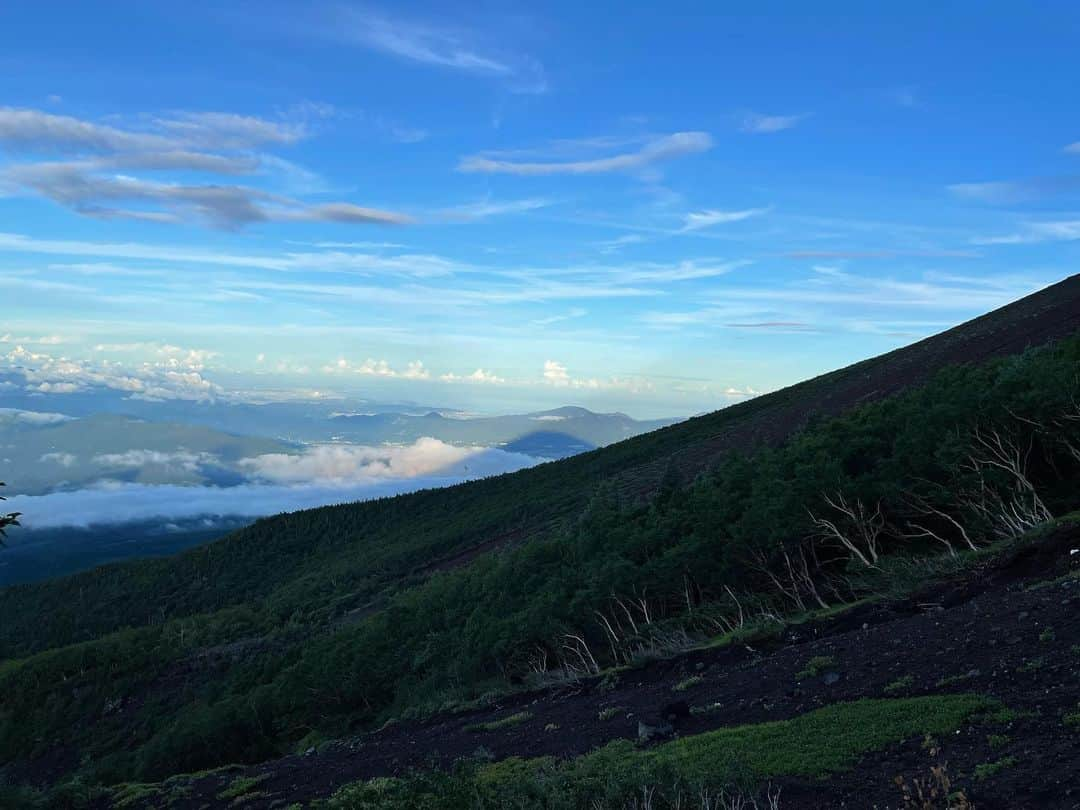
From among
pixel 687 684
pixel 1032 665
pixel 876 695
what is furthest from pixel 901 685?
pixel 687 684

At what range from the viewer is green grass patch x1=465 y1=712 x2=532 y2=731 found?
71.5 feet

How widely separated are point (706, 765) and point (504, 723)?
1080 centimetres

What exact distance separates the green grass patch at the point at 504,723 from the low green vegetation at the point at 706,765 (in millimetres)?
7097

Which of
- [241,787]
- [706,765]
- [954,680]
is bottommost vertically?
[241,787]

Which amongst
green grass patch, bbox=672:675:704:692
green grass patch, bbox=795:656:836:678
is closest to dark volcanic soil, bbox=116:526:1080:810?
green grass patch, bbox=795:656:836:678

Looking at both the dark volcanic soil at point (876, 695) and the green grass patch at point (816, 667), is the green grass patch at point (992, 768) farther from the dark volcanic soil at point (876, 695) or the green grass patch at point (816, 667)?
the green grass patch at point (816, 667)

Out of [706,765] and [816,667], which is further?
[816,667]

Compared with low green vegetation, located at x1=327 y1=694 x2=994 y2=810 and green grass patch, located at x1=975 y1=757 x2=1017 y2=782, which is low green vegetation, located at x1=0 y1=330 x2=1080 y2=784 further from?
green grass patch, located at x1=975 y1=757 x2=1017 y2=782

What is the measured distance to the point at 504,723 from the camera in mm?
21969

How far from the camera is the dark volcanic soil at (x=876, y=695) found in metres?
9.85

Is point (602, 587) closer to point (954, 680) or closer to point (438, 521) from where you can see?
point (954, 680)

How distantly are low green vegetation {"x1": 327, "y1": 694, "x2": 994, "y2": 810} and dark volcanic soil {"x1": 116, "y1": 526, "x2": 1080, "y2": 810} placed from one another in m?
0.53

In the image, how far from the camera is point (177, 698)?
214ft

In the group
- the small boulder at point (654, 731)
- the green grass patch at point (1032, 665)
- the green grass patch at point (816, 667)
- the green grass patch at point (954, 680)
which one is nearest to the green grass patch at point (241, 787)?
the small boulder at point (654, 731)
